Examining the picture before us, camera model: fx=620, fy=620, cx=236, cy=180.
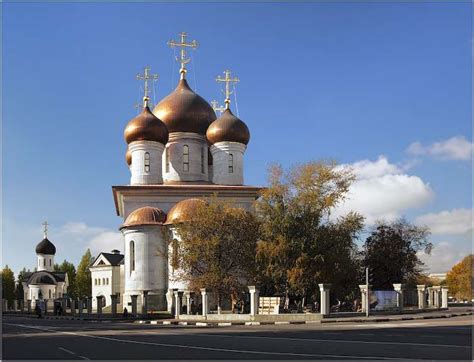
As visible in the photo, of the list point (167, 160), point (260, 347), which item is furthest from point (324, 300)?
point (167, 160)

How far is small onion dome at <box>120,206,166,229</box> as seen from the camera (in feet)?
158

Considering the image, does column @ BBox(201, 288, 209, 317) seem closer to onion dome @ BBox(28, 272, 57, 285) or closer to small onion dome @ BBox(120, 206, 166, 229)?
small onion dome @ BBox(120, 206, 166, 229)

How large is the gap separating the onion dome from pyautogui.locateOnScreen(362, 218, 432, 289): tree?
61.8 meters

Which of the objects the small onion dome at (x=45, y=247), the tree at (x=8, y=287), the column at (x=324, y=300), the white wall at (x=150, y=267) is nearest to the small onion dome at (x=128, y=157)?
the white wall at (x=150, y=267)

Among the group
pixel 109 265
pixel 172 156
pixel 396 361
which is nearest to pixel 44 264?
pixel 109 265

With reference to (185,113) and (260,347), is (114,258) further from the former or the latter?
(260,347)

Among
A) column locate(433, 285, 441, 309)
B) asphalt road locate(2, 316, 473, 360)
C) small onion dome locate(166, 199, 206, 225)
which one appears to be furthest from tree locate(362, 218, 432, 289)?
asphalt road locate(2, 316, 473, 360)

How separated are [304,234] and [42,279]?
67405mm

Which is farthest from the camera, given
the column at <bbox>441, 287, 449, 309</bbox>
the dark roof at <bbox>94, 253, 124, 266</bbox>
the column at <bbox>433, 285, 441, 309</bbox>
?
the dark roof at <bbox>94, 253, 124, 266</bbox>

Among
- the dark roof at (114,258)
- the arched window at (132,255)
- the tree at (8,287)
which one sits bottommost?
the tree at (8,287)

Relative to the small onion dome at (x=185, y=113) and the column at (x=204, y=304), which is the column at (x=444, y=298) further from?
the small onion dome at (x=185, y=113)

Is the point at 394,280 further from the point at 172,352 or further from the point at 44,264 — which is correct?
the point at 44,264

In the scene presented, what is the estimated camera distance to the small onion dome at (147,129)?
174ft

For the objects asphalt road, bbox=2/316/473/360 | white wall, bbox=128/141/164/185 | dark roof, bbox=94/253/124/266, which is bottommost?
dark roof, bbox=94/253/124/266
